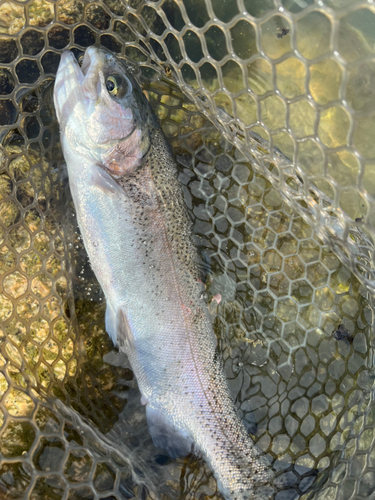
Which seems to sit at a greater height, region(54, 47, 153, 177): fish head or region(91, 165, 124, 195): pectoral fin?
region(54, 47, 153, 177): fish head

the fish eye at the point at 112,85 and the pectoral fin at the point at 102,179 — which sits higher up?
the fish eye at the point at 112,85

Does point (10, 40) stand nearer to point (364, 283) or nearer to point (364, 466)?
point (364, 283)

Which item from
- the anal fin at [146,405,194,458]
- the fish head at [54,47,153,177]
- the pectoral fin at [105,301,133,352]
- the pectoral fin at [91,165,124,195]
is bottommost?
the anal fin at [146,405,194,458]

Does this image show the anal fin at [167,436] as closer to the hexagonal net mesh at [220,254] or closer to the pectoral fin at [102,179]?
the hexagonal net mesh at [220,254]

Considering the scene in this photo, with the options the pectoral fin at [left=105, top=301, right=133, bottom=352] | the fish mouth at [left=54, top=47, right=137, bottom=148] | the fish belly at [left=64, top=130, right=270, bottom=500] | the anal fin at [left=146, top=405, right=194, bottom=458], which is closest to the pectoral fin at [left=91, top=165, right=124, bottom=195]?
the fish belly at [left=64, top=130, right=270, bottom=500]

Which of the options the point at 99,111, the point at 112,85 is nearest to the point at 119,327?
the point at 99,111

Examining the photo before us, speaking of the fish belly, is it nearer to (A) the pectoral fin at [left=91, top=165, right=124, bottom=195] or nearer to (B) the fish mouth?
(A) the pectoral fin at [left=91, top=165, right=124, bottom=195]

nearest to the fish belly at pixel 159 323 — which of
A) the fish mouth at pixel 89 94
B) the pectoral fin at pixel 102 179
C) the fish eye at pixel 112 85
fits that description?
the pectoral fin at pixel 102 179
